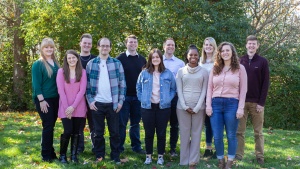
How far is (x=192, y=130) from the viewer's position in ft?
19.7

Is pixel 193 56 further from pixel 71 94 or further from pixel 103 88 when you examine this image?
pixel 71 94

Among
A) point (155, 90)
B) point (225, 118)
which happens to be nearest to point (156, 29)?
point (155, 90)

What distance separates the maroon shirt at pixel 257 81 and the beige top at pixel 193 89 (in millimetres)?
880

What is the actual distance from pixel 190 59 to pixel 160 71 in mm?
560

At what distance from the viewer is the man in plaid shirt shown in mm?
5801

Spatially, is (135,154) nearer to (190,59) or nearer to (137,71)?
(137,71)

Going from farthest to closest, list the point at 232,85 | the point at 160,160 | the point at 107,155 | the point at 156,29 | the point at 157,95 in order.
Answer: the point at 156,29, the point at 107,155, the point at 160,160, the point at 157,95, the point at 232,85

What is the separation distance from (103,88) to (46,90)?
956mm

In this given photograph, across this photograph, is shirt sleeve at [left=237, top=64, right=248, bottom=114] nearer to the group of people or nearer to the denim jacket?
the group of people

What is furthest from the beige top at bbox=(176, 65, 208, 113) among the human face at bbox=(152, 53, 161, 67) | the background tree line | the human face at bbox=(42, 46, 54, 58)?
the background tree line

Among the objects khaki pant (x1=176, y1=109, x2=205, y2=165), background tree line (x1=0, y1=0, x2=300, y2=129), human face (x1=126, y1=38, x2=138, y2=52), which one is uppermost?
background tree line (x1=0, y1=0, x2=300, y2=129)

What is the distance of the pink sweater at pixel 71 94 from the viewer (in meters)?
5.65

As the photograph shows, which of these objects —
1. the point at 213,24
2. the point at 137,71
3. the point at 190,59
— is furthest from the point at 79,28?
the point at 190,59

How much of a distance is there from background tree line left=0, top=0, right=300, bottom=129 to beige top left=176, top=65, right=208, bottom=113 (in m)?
6.29
